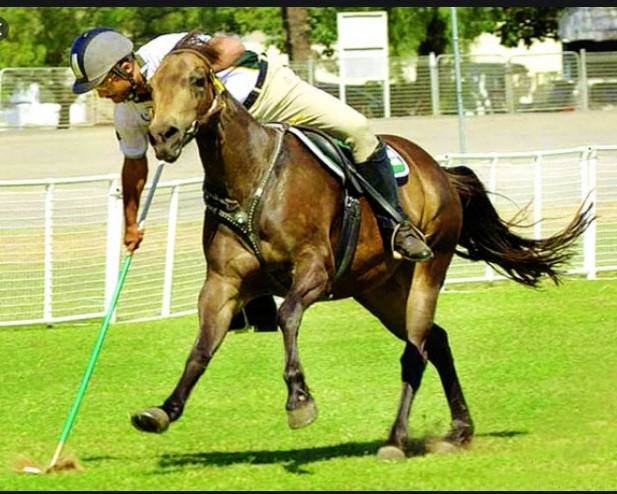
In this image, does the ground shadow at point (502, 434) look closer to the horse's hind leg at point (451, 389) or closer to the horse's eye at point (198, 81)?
the horse's hind leg at point (451, 389)

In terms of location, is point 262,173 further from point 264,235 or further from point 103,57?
point 103,57

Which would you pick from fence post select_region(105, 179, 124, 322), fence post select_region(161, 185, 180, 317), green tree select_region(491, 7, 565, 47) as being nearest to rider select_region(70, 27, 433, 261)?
fence post select_region(105, 179, 124, 322)

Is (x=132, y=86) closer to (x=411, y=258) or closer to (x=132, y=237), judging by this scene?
(x=132, y=237)

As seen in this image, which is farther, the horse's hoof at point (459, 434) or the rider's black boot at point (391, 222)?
the horse's hoof at point (459, 434)

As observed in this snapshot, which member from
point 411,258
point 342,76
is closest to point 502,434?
point 411,258

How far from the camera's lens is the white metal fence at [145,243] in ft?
50.9

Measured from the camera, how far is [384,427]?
969cm

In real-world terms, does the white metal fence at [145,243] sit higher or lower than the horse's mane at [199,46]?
lower

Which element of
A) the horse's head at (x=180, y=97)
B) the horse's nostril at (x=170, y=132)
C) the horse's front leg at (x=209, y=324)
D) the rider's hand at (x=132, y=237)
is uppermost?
the horse's head at (x=180, y=97)

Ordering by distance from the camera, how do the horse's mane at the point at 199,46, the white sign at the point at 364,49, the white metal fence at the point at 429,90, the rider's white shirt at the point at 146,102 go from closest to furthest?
the horse's mane at the point at 199,46
the rider's white shirt at the point at 146,102
the white metal fence at the point at 429,90
the white sign at the point at 364,49

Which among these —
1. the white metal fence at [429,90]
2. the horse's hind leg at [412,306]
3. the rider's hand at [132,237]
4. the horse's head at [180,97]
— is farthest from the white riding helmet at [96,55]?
the white metal fence at [429,90]

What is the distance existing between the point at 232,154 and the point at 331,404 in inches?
121

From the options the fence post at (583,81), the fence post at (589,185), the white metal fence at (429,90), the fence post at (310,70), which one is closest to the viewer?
the fence post at (589,185)

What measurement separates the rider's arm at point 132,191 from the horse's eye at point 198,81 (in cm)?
91
